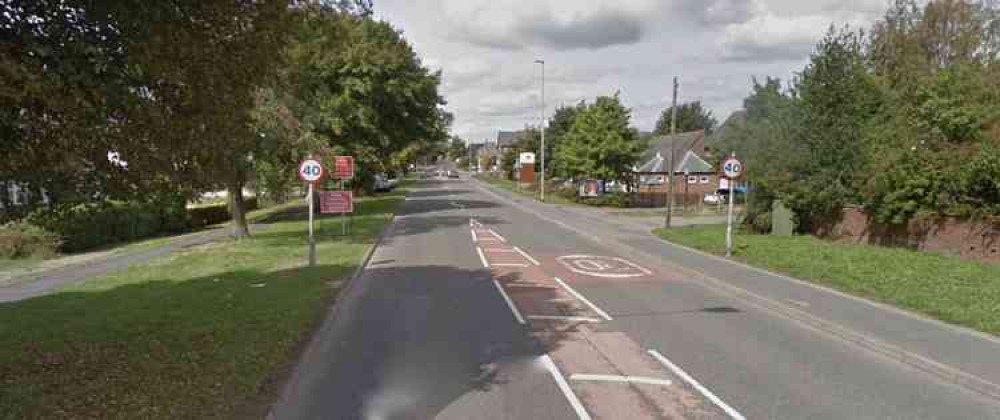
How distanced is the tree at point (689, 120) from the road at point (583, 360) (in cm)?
8414

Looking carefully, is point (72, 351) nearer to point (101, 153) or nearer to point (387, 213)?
point (101, 153)

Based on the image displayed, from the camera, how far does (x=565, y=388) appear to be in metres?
6.09

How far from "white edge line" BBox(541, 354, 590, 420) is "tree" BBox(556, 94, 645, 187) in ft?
110

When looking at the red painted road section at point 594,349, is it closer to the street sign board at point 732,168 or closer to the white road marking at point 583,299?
the white road marking at point 583,299

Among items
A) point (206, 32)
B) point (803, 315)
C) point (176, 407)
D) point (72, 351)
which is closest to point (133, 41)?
point (206, 32)

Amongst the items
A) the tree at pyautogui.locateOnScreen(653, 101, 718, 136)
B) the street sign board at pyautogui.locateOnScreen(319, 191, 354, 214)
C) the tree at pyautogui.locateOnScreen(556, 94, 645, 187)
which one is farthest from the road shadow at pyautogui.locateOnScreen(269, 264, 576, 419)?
the tree at pyautogui.locateOnScreen(653, 101, 718, 136)

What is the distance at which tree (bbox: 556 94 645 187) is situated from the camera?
3991cm

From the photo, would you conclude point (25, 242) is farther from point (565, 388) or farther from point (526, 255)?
point (565, 388)

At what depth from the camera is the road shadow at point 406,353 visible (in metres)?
5.61

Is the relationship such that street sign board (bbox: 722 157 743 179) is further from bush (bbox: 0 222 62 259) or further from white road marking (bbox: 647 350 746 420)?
bush (bbox: 0 222 62 259)

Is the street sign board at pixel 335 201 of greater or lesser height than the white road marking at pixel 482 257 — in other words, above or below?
above

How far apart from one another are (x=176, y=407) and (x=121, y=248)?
19.0 meters

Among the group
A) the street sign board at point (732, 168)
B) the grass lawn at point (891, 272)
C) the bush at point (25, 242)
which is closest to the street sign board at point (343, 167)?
the bush at point (25, 242)

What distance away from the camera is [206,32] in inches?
203
